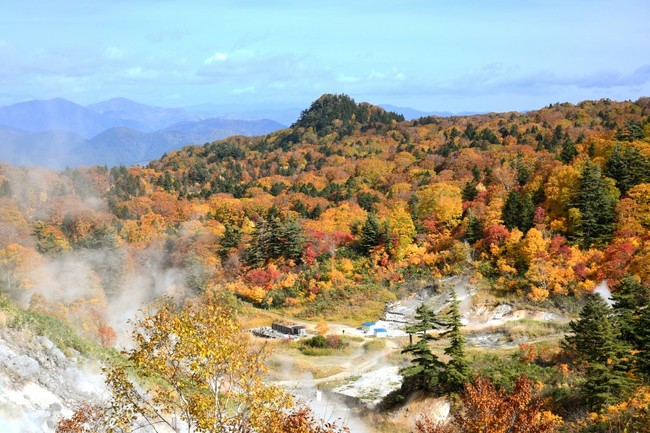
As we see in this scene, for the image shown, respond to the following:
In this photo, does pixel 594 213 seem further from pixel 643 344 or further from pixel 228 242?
pixel 228 242

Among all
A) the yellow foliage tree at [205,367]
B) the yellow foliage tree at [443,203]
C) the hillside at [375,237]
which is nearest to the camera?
the yellow foliage tree at [205,367]

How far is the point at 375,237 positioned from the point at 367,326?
39.1ft

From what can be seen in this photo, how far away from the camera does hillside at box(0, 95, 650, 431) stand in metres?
41.5

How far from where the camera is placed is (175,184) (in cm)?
9594

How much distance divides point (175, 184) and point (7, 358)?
80700mm

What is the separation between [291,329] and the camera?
43281 mm

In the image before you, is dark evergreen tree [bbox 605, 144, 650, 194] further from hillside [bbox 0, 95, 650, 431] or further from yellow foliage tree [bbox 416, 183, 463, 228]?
yellow foliage tree [bbox 416, 183, 463, 228]

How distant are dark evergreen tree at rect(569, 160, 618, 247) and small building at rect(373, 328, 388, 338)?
1695 centimetres

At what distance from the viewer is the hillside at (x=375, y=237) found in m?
41.5

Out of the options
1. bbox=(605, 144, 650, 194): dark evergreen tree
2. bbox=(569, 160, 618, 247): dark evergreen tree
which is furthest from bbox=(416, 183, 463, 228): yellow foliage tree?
bbox=(605, 144, 650, 194): dark evergreen tree

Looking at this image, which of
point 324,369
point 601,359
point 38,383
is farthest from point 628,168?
point 38,383

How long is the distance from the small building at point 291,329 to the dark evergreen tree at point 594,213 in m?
22.7

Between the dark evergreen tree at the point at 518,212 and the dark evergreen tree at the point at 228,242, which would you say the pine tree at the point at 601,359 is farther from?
the dark evergreen tree at the point at 228,242

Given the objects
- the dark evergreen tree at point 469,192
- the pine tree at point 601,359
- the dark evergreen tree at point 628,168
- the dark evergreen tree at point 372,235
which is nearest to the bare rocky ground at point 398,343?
the pine tree at point 601,359
